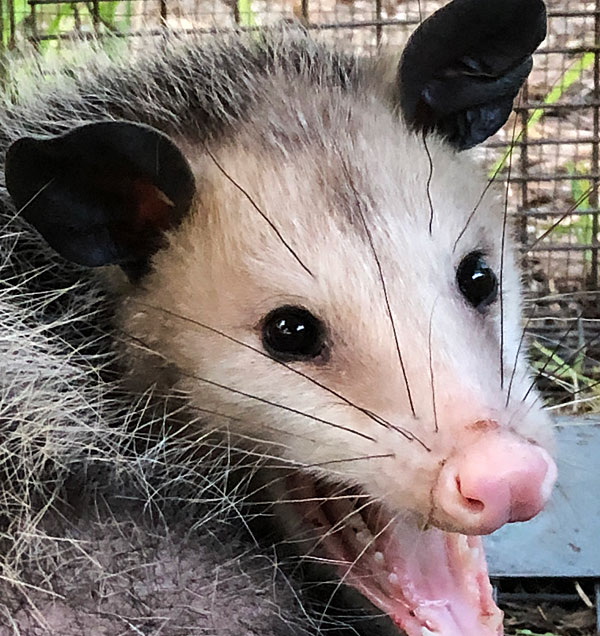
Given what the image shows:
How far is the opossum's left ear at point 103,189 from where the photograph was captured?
1387 millimetres

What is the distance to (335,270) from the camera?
56.3 inches

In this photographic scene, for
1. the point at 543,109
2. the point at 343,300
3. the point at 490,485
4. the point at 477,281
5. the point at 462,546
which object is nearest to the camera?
the point at 490,485

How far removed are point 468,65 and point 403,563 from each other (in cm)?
74

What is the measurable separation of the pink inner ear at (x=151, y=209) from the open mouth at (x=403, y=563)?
426 millimetres

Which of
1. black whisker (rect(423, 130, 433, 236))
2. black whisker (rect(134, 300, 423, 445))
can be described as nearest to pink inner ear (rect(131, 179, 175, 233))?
black whisker (rect(134, 300, 423, 445))

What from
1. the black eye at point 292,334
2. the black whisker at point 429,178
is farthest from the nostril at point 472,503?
the black whisker at point 429,178

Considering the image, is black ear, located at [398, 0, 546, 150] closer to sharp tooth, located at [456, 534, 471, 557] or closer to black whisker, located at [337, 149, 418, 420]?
black whisker, located at [337, 149, 418, 420]

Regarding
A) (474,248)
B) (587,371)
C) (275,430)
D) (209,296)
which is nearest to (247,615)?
(275,430)

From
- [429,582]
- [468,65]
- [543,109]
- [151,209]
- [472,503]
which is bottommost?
[429,582]

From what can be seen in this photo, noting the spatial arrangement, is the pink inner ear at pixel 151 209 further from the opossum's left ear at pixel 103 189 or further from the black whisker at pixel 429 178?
the black whisker at pixel 429 178

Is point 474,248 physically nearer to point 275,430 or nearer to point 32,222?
point 275,430

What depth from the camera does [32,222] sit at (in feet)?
4.79

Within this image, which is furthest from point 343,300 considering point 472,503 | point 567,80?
point 567,80

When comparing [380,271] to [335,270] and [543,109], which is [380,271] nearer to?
[335,270]
